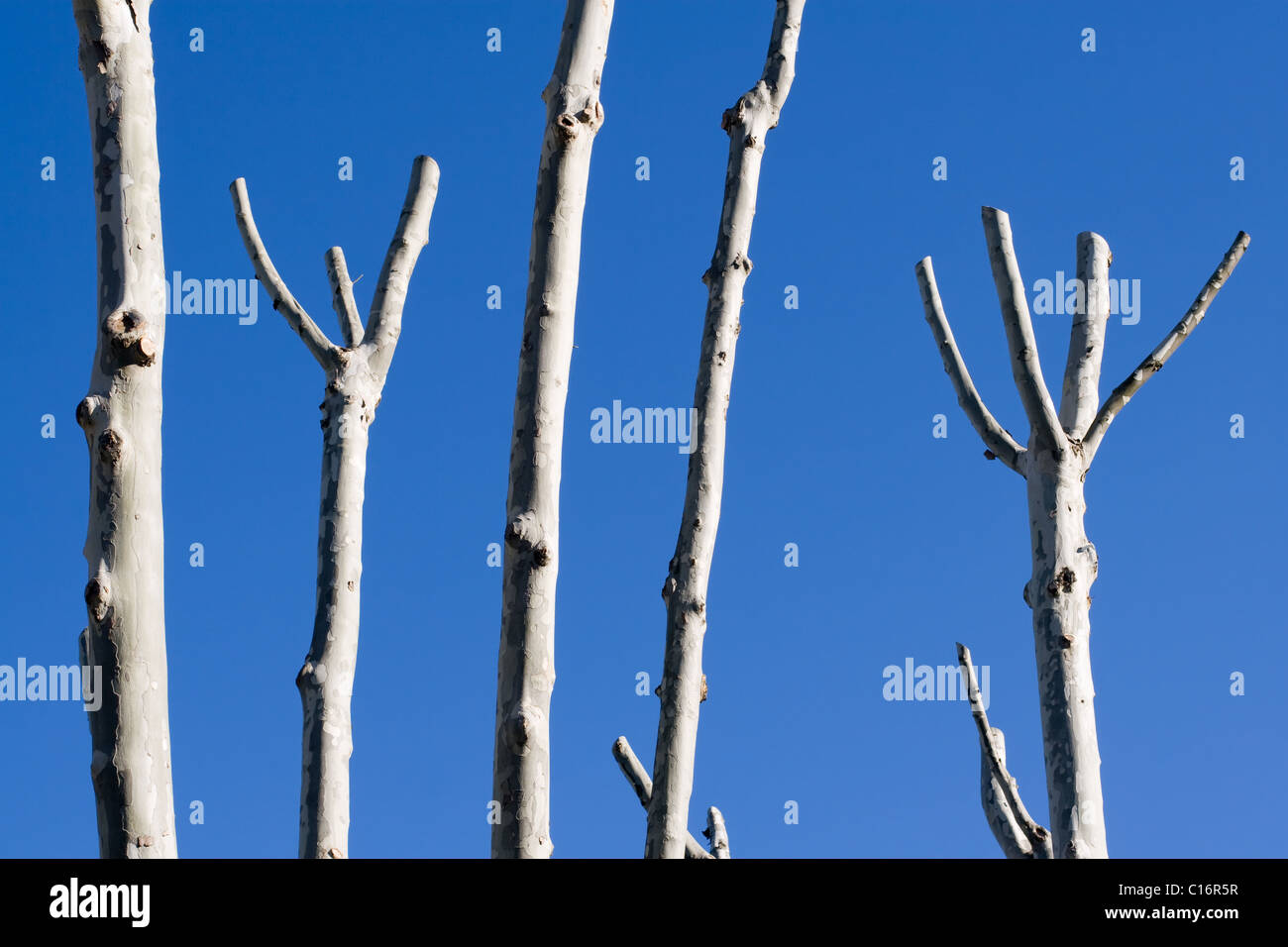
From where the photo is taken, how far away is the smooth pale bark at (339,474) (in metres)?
4.83

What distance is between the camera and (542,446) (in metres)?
3.33

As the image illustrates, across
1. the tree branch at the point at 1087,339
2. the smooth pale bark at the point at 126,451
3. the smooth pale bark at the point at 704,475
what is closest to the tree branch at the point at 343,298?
the smooth pale bark at the point at 704,475

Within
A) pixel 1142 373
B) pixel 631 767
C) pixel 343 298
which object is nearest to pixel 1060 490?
pixel 1142 373

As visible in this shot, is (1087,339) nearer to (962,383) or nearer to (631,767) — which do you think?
(962,383)

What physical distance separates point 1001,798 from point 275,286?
4.26m

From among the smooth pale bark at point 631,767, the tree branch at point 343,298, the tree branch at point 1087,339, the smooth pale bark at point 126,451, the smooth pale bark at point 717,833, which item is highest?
the tree branch at point 343,298

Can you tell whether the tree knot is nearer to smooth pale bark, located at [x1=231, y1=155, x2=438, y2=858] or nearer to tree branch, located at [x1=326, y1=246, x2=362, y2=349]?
smooth pale bark, located at [x1=231, y1=155, x2=438, y2=858]

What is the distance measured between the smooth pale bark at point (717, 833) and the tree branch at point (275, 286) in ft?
9.15

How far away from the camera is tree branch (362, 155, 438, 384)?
5941 mm

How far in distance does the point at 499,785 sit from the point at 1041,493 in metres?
3.00
